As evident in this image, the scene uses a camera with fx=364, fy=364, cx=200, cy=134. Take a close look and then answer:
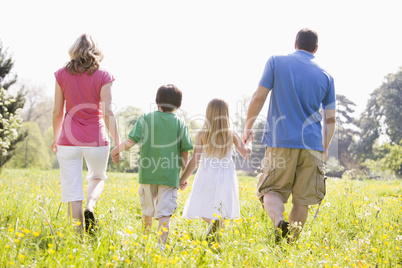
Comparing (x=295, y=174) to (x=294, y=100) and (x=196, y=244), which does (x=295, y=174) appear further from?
(x=196, y=244)

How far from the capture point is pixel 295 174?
3838mm

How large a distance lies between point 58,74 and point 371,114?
37208 mm

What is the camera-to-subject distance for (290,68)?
3803mm

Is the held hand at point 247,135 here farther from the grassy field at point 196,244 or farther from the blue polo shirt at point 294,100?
the grassy field at point 196,244

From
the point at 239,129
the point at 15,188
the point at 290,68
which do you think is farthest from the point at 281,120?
the point at 239,129

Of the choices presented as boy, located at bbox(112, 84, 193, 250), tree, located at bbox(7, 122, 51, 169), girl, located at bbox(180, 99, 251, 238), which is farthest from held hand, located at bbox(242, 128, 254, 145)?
tree, located at bbox(7, 122, 51, 169)

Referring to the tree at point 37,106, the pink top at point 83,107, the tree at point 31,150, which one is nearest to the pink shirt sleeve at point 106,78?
the pink top at point 83,107

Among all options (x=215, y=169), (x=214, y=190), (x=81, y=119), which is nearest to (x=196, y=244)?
(x=214, y=190)

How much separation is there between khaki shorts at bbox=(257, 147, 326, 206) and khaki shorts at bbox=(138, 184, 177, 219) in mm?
979

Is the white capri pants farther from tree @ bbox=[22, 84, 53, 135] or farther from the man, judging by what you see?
tree @ bbox=[22, 84, 53, 135]

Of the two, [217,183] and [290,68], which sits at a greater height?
[290,68]

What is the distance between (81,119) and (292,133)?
2148mm

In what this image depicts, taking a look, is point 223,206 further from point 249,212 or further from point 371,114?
point 371,114

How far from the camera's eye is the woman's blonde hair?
367cm
